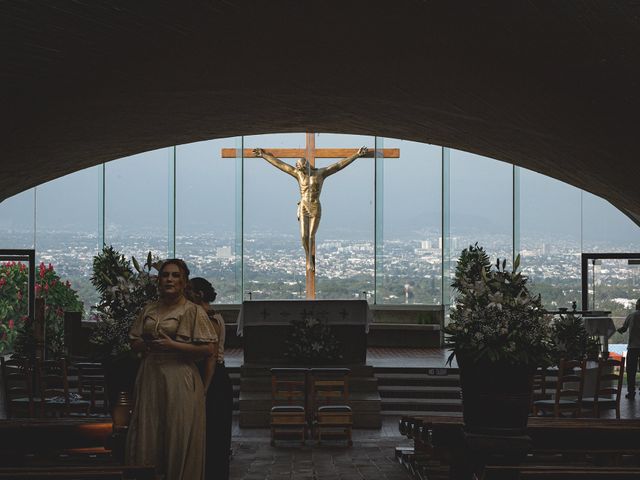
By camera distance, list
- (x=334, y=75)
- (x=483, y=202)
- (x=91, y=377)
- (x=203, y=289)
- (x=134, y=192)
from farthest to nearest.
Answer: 1. (x=134, y=192)
2. (x=483, y=202)
3. (x=91, y=377)
4. (x=334, y=75)
5. (x=203, y=289)

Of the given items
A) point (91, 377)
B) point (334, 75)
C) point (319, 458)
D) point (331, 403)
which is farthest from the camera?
point (331, 403)

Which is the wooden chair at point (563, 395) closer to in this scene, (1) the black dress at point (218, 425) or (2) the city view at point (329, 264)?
(1) the black dress at point (218, 425)

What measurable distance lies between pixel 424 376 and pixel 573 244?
248 inches

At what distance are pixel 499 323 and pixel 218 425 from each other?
1821 mm

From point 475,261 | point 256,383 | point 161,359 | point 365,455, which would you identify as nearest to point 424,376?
point 256,383

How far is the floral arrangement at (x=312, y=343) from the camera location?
12.6m

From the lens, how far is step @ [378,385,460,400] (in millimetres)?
12406

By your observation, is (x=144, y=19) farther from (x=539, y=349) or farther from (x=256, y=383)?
(x=256, y=383)

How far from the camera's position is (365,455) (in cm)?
938

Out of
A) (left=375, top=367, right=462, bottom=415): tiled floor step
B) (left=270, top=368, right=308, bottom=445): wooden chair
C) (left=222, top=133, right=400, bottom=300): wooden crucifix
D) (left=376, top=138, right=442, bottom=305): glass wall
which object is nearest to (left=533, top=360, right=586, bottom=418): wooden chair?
(left=375, top=367, right=462, bottom=415): tiled floor step

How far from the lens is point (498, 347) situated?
18.3 feet

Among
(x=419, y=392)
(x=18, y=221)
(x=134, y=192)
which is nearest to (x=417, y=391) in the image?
(x=419, y=392)

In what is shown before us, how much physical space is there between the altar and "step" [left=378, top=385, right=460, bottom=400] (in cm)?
48

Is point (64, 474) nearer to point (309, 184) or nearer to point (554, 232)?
point (309, 184)
